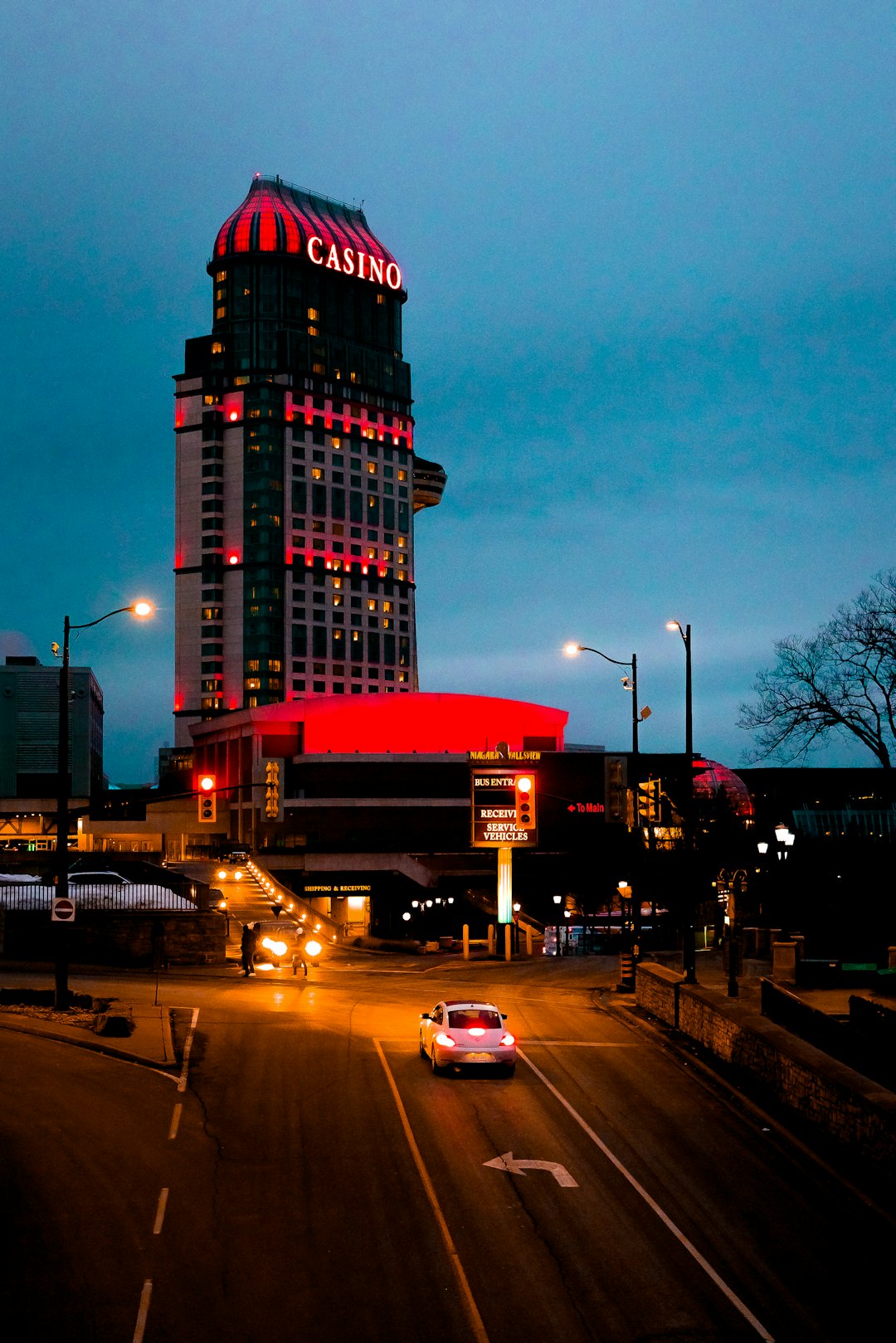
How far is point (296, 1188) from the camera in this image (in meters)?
17.8

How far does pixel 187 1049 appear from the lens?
28.8 m

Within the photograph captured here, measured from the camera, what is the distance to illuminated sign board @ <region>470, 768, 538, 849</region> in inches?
2041

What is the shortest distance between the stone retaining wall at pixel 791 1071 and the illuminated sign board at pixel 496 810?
61.3ft

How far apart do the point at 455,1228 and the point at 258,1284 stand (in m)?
2.96

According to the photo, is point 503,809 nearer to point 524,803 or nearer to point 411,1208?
point 524,803

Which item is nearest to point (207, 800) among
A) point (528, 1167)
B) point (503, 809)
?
point (503, 809)

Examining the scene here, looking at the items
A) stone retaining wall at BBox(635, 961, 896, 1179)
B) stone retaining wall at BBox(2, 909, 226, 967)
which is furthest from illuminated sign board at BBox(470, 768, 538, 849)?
stone retaining wall at BBox(635, 961, 896, 1179)

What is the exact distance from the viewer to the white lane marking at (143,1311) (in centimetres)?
1250

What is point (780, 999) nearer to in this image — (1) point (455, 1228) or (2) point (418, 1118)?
(2) point (418, 1118)

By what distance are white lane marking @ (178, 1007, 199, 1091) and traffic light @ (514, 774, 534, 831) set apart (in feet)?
56.5

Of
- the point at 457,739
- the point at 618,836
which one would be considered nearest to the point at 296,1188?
the point at 618,836

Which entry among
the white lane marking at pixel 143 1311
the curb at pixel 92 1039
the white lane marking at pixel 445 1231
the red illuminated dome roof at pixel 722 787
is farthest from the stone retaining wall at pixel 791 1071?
the red illuminated dome roof at pixel 722 787

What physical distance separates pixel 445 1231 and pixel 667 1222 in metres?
2.90

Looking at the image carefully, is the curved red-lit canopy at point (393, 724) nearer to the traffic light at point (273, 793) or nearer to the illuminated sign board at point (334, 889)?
the illuminated sign board at point (334, 889)
